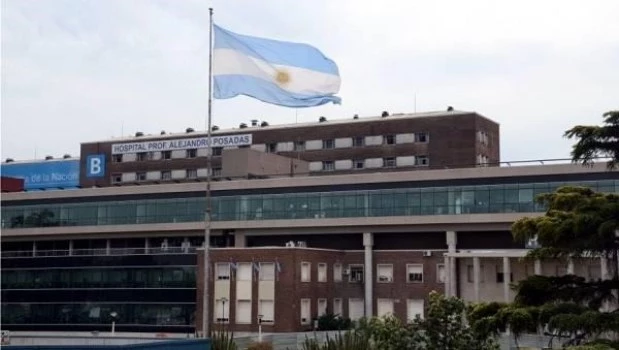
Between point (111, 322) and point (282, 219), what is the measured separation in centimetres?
1423

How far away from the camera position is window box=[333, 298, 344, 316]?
64.1m

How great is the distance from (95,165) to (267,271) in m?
41.2

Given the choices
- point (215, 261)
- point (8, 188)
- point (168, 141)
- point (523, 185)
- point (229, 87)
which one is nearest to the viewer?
point (229, 87)

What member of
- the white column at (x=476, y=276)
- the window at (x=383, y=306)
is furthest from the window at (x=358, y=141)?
the white column at (x=476, y=276)

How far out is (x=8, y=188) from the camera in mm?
85000

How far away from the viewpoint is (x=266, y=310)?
5966cm

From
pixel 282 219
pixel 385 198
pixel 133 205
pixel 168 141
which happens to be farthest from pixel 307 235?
pixel 168 141

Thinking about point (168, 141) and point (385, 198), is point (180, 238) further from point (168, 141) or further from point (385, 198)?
point (168, 141)

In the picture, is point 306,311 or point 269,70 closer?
point 269,70

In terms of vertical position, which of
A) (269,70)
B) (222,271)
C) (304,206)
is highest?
(269,70)

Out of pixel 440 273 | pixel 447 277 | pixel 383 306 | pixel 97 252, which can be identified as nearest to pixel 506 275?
pixel 447 277

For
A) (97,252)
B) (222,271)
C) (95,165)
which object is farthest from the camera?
(95,165)

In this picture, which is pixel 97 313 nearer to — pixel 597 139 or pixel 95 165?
pixel 95 165

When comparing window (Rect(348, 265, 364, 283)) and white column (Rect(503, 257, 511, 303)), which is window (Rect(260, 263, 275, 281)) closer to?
window (Rect(348, 265, 364, 283))
